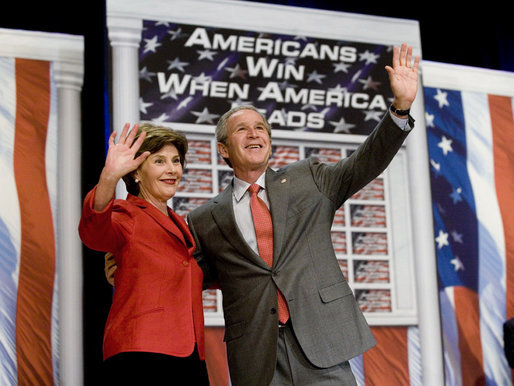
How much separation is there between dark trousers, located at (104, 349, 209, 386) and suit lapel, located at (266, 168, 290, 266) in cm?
49

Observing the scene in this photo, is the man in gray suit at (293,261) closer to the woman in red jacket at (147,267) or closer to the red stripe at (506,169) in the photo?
the woman in red jacket at (147,267)

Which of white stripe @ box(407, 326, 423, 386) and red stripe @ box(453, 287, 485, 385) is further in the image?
red stripe @ box(453, 287, 485, 385)

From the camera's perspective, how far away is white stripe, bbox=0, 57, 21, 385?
3453 mm

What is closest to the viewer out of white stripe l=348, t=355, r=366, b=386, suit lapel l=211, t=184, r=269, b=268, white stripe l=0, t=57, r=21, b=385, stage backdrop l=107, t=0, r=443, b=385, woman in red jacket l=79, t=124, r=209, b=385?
woman in red jacket l=79, t=124, r=209, b=385

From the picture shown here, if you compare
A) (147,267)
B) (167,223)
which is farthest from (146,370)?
(167,223)

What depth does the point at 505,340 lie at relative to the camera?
4.06m

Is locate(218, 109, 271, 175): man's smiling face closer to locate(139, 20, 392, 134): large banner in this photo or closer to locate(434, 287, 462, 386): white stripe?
locate(139, 20, 392, 134): large banner

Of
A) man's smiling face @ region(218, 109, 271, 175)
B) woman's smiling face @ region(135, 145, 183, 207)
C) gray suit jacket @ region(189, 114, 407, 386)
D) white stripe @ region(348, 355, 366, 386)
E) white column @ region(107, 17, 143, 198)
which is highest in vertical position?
white column @ region(107, 17, 143, 198)

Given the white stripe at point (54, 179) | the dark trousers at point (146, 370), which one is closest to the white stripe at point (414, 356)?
the white stripe at point (54, 179)

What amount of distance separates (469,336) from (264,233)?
2387 mm

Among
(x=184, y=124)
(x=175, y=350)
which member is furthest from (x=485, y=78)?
(x=175, y=350)

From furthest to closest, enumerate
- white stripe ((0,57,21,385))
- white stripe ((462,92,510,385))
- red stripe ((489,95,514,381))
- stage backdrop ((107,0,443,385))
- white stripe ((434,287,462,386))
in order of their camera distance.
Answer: red stripe ((489,95,514,381)) → white stripe ((462,92,510,385)) → white stripe ((434,287,462,386)) → stage backdrop ((107,0,443,385)) → white stripe ((0,57,21,385))

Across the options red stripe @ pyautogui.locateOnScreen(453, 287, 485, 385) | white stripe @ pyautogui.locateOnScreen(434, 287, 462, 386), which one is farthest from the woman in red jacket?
red stripe @ pyautogui.locateOnScreen(453, 287, 485, 385)

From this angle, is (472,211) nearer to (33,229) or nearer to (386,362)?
(386,362)
